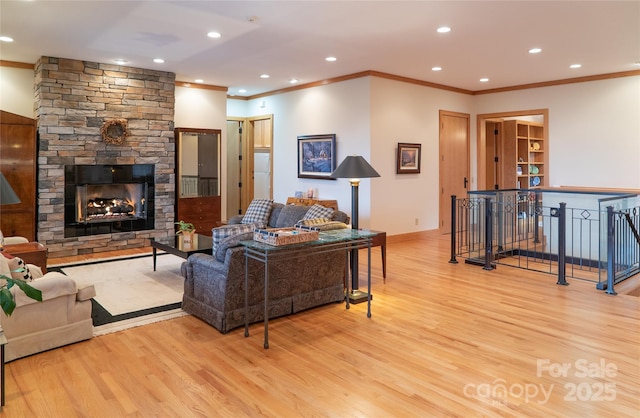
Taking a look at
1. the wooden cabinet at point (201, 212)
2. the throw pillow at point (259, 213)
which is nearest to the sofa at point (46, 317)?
the throw pillow at point (259, 213)

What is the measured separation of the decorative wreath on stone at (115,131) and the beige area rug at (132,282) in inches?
78.8

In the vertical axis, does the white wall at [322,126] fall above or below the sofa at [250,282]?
above

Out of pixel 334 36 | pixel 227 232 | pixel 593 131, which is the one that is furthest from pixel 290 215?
pixel 593 131

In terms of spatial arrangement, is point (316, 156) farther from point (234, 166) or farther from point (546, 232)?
point (546, 232)

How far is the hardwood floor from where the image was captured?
8.29 ft

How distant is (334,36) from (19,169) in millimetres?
4752

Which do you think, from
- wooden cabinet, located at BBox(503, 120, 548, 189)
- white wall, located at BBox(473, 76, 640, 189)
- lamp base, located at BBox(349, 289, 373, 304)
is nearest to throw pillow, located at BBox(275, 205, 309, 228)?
lamp base, located at BBox(349, 289, 373, 304)

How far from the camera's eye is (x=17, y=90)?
698 centimetres

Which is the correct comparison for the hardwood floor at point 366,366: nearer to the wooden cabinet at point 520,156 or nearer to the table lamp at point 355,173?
the table lamp at point 355,173

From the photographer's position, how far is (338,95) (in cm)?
788

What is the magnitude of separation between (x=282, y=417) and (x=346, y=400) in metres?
0.40

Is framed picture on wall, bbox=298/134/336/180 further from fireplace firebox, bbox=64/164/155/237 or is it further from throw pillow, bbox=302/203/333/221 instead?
fireplace firebox, bbox=64/164/155/237

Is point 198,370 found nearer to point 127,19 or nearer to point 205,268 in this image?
point 205,268

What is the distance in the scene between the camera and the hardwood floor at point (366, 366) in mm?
2527
